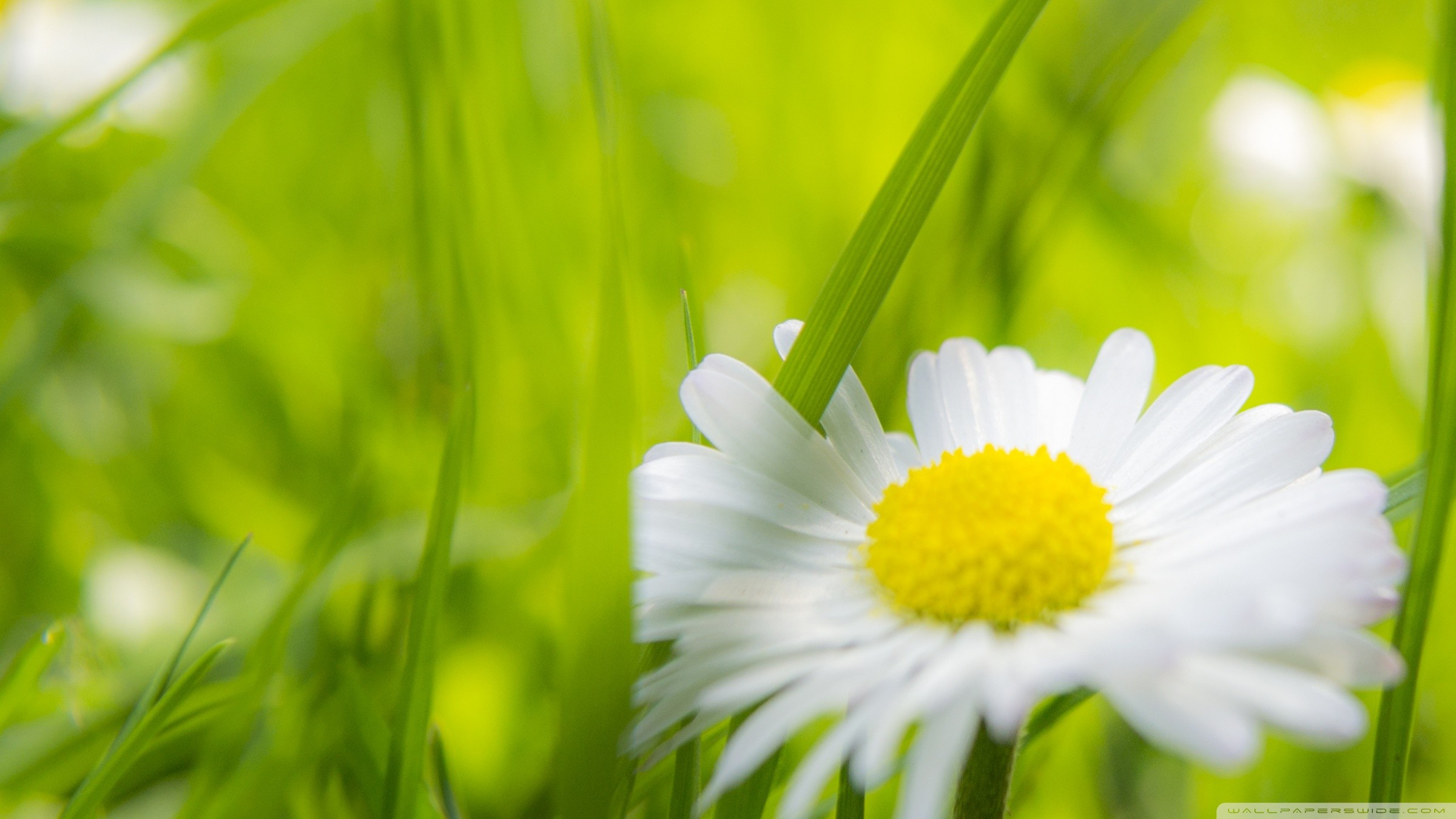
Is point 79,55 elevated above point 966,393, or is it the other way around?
point 79,55

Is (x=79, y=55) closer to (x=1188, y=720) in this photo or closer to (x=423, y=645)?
(x=423, y=645)

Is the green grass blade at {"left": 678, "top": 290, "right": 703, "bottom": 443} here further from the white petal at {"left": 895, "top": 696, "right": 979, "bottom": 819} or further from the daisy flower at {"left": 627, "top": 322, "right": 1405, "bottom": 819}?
the white petal at {"left": 895, "top": 696, "right": 979, "bottom": 819}

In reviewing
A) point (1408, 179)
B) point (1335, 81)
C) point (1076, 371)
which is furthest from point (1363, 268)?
point (1335, 81)

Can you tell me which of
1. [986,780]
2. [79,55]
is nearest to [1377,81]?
[986,780]

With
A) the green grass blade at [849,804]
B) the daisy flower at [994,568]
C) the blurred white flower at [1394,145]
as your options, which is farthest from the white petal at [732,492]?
the blurred white flower at [1394,145]

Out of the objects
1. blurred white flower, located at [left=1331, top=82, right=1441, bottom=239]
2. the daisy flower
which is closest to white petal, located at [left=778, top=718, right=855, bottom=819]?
the daisy flower

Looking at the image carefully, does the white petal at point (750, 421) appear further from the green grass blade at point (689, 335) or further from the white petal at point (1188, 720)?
the white petal at point (1188, 720)
